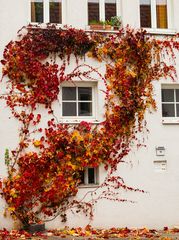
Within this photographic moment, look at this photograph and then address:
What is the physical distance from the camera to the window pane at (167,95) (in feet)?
44.8

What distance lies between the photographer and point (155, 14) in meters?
13.9

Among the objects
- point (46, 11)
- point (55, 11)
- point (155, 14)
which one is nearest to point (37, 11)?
point (46, 11)

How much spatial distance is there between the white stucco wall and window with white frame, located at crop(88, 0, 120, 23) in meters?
0.26

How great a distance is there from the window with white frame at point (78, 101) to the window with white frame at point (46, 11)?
192cm

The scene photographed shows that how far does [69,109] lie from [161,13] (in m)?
4.01

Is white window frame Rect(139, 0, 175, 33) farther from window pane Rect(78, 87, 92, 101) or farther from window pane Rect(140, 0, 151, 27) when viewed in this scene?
window pane Rect(78, 87, 92, 101)

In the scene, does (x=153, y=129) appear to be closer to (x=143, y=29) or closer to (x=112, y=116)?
(x=112, y=116)

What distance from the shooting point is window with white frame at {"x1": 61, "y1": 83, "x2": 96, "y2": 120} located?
510 inches

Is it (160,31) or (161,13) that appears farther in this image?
(161,13)

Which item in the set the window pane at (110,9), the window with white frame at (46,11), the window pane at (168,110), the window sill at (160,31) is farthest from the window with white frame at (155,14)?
the window with white frame at (46,11)

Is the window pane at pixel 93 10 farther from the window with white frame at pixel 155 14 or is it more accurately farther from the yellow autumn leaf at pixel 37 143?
the yellow autumn leaf at pixel 37 143

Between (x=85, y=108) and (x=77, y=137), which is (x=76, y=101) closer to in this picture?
(x=85, y=108)

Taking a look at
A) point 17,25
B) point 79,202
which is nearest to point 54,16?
point 17,25

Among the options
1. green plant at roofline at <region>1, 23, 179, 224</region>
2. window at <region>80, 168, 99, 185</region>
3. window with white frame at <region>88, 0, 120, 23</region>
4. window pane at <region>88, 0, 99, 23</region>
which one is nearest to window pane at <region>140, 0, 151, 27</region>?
green plant at roofline at <region>1, 23, 179, 224</region>
